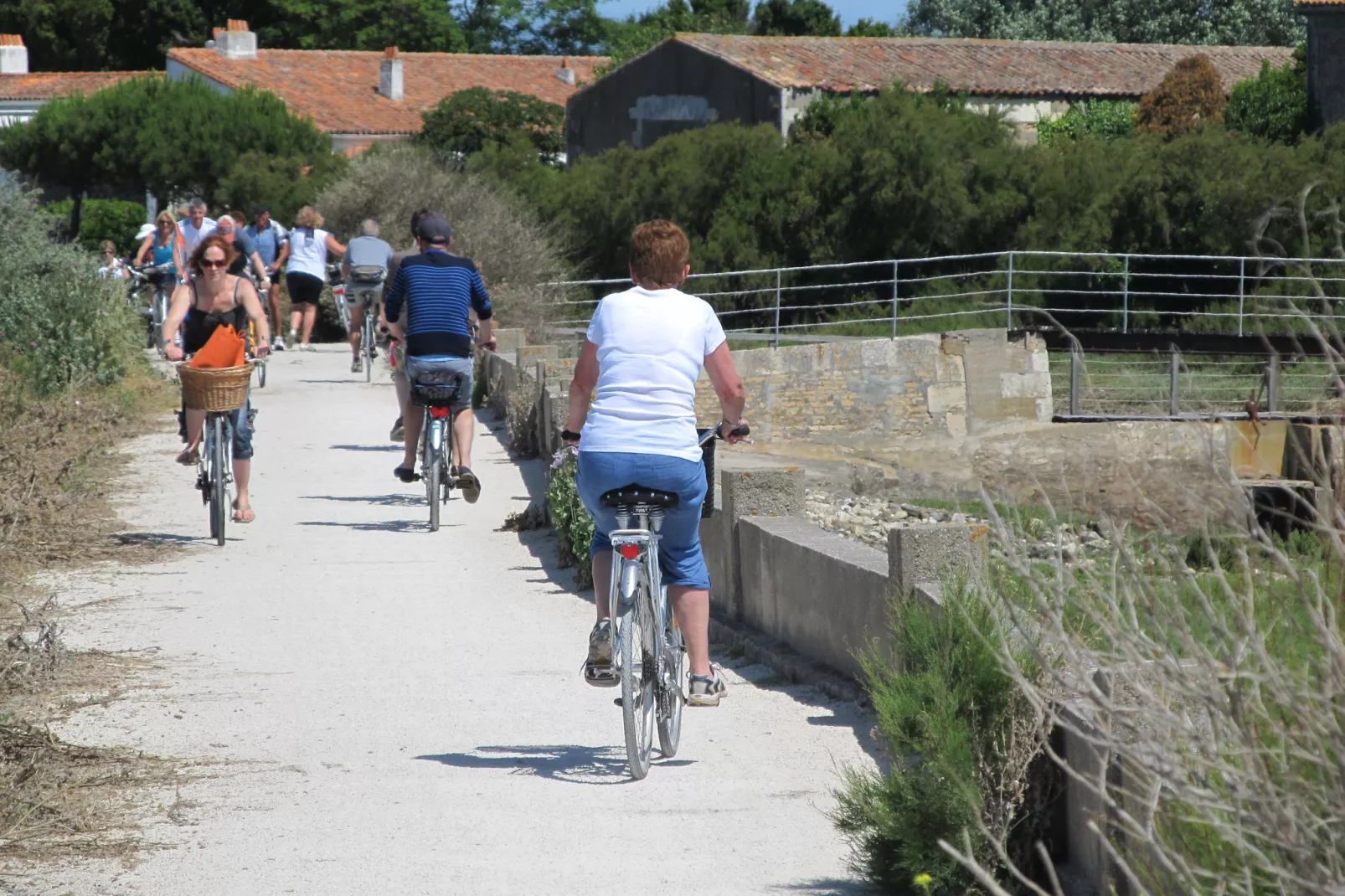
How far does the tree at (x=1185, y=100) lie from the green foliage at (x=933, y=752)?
32344mm

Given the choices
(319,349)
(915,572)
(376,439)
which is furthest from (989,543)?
(319,349)

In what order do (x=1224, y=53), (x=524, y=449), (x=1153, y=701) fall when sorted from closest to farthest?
(x=1153, y=701), (x=524, y=449), (x=1224, y=53)

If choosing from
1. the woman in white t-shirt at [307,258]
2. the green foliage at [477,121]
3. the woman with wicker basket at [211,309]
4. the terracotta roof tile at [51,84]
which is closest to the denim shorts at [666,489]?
the woman with wicker basket at [211,309]

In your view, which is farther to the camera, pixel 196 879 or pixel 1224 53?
pixel 1224 53

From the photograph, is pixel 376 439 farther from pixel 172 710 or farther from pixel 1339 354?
pixel 1339 354

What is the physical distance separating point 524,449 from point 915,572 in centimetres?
886

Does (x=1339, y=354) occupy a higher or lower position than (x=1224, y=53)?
lower

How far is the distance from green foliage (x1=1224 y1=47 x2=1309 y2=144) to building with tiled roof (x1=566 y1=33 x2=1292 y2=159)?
113 inches

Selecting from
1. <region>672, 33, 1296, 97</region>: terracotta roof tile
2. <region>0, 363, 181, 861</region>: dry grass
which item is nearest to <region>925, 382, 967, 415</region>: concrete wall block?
<region>672, 33, 1296, 97</region>: terracotta roof tile

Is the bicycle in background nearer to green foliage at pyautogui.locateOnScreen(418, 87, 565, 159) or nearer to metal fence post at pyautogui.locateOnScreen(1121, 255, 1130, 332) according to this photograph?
metal fence post at pyautogui.locateOnScreen(1121, 255, 1130, 332)

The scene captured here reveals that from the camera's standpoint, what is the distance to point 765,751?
616cm

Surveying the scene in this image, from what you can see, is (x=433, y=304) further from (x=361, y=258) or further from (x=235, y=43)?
(x=235, y=43)

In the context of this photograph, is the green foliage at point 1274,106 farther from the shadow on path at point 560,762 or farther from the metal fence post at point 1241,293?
the shadow on path at point 560,762

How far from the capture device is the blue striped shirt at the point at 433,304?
10.9 metres
